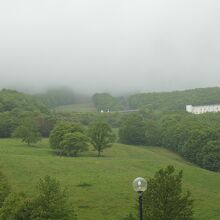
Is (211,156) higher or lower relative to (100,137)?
lower

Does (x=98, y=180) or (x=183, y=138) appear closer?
(x=98, y=180)

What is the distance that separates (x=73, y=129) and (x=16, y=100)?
76076 mm

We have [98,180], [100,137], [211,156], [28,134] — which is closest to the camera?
[98,180]

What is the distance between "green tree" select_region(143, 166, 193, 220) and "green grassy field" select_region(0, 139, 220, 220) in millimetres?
16830

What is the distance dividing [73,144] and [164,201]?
5895 cm

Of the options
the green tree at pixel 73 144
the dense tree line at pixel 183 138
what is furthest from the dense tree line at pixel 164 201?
the dense tree line at pixel 183 138

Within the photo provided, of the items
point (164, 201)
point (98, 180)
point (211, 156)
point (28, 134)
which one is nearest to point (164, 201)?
point (164, 201)

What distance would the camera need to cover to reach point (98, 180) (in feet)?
209

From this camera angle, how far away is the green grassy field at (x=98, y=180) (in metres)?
50.5

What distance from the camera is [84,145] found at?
89.1 metres

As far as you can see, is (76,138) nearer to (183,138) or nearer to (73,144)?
(73,144)

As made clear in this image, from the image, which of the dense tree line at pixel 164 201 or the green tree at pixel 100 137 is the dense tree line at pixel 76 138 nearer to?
the green tree at pixel 100 137

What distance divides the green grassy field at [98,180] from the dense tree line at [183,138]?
66.7 ft

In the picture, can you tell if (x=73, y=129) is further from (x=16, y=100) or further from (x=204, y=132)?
(x=16, y=100)
